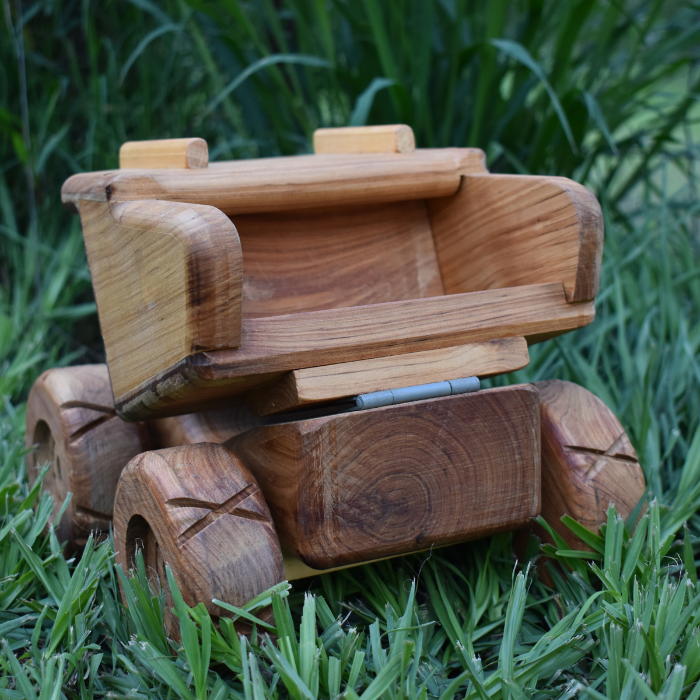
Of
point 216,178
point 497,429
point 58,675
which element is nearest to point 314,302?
point 216,178

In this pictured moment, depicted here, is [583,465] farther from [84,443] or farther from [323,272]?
[84,443]

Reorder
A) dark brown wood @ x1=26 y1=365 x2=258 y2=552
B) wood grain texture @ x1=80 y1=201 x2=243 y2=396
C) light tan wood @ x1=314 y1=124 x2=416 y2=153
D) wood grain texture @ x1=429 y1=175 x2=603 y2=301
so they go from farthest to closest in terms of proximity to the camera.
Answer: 1. light tan wood @ x1=314 y1=124 x2=416 y2=153
2. dark brown wood @ x1=26 y1=365 x2=258 y2=552
3. wood grain texture @ x1=429 y1=175 x2=603 y2=301
4. wood grain texture @ x1=80 y1=201 x2=243 y2=396

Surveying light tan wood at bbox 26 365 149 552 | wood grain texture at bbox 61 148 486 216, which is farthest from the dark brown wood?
wood grain texture at bbox 61 148 486 216

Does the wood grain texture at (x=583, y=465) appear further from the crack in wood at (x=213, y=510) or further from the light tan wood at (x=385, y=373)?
the crack in wood at (x=213, y=510)

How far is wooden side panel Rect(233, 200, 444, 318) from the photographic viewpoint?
3.28 feet

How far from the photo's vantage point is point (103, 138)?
1.82m

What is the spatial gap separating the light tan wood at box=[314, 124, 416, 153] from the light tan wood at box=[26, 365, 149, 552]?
49 centimetres

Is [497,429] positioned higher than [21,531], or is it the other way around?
[497,429]

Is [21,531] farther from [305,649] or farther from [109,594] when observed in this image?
[305,649]

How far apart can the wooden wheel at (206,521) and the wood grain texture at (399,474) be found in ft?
0.13

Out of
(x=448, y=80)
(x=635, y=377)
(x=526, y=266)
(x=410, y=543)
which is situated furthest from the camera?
(x=448, y=80)

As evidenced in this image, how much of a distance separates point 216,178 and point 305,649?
53 centimetres

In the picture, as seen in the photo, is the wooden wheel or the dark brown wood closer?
the wooden wheel

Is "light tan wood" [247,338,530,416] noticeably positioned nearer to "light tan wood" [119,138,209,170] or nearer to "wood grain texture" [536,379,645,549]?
"wood grain texture" [536,379,645,549]
